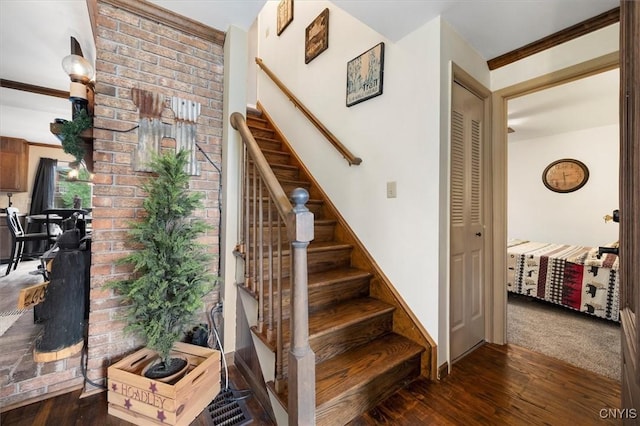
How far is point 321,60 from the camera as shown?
276cm

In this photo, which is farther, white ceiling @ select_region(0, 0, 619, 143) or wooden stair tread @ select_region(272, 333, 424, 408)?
white ceiling @ select_region(0, 0, 619, 143)

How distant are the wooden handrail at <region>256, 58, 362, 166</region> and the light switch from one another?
0.38 m

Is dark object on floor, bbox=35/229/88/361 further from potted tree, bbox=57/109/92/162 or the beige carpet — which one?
the beige carpet

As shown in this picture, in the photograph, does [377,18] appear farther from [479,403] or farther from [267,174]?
[479,403]

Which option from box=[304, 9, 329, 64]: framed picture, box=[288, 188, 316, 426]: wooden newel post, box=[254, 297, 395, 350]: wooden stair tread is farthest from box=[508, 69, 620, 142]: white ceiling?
box=[288, 188, 316, 426]: wooden newel post

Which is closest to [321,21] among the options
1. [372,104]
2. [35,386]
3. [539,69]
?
[372,104]

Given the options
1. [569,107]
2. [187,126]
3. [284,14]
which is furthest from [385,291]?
[569,107]

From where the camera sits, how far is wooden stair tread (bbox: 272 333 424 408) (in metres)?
1.31

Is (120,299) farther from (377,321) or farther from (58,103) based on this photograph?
(58,103)

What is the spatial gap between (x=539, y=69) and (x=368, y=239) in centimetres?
183

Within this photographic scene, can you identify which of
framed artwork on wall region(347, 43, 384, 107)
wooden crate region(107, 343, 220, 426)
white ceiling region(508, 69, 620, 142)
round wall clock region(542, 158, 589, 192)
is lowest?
wooden crate region(107, 343, 220, 426)

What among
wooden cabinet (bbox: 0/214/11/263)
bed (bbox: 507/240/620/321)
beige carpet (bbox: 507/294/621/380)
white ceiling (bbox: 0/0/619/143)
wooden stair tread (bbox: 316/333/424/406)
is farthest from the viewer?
wooden cabinet (bbox: 0/214/11/263)

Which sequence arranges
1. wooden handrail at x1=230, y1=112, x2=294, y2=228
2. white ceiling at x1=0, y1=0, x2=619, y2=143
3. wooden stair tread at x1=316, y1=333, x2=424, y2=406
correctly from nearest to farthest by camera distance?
1. wooden handrail at x1=230, y1=112, x2=294, y2=228
2. wooden stair tread at x1=316, y1=333, x2=424, y2=406
3. white ceiling at x1=0, y1=0, x2=619, y2=143

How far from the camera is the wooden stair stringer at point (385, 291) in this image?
1714mm
